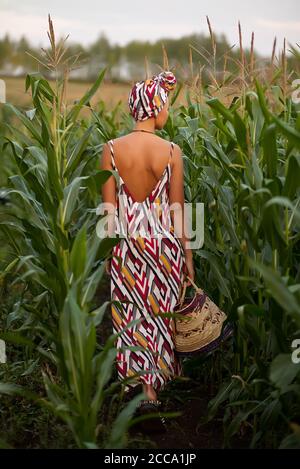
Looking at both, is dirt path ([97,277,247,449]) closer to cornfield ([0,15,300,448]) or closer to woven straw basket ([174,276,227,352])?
cornfield ([0,15,300,448])

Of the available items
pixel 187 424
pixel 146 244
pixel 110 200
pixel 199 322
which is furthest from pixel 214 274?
pixel 187 424

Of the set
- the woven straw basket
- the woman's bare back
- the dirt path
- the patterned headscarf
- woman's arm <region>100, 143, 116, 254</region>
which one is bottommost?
the dirt path

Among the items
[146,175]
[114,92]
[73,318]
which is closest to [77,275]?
[73,318]

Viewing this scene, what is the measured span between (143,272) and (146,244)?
14 cm

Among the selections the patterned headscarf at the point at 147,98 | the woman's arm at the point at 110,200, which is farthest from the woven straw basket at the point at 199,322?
the patterned headscarf at the point at 147,98

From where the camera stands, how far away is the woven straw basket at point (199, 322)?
3.46 metres

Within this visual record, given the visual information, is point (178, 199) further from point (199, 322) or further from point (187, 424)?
point (187, 424)

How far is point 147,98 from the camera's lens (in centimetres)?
342

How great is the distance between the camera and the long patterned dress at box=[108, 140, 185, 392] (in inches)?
139

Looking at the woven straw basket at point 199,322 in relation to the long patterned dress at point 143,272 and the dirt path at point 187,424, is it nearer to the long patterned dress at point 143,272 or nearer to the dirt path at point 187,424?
the long patterned dress at point 143,272

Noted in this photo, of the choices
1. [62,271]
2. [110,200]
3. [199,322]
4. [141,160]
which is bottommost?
[199,322]

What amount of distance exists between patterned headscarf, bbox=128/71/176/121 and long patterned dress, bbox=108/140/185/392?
31 centimetres

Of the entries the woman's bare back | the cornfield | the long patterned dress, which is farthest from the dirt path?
the woman's bare back

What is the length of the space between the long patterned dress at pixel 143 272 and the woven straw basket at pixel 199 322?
11 cm
